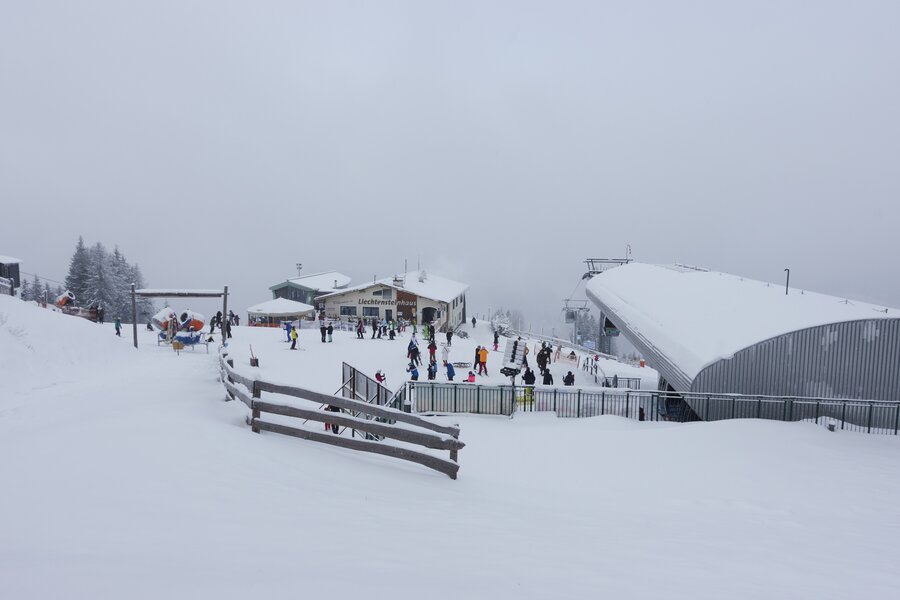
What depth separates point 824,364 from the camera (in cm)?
1513

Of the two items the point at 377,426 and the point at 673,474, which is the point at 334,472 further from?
the point at 673,474

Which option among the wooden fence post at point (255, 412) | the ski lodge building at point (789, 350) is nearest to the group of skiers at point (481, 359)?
the ski lodge building at point (789, 350)

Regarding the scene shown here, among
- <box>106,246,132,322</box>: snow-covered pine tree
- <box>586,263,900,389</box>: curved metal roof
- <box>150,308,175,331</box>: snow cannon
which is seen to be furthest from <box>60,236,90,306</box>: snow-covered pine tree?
<box>586,263,900,389</box>: curved metal roof

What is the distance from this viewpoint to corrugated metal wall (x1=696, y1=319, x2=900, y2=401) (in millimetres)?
14898

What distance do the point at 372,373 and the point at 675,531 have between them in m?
18.3

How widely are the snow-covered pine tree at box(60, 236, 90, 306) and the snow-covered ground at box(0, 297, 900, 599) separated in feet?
207

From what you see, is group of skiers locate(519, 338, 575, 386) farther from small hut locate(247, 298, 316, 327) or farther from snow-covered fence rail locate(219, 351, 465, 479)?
small hut locate(247, 298, 316, 327)

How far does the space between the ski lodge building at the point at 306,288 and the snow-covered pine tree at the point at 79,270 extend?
2650cm

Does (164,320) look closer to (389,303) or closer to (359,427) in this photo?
(389,303)

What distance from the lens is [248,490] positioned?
5.02 metres

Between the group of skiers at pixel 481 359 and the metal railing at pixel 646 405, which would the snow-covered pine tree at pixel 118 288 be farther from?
the metal railing at pixel 646 405

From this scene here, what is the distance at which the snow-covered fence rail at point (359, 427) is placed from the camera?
693 centimetres

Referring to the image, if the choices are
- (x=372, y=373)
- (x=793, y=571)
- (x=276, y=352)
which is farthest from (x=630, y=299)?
(x=793, y=571)

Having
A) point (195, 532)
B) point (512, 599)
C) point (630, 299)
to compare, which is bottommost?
point (512, 599)
